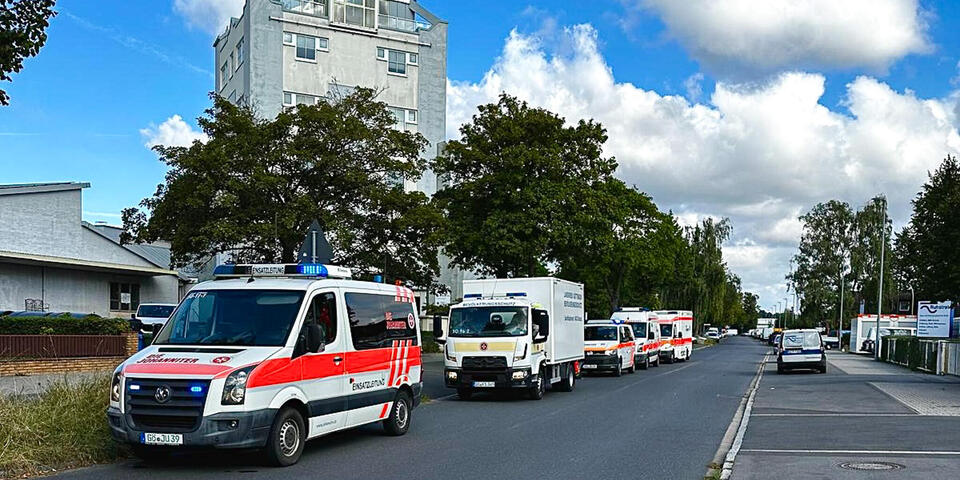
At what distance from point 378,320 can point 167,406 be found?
4.00m

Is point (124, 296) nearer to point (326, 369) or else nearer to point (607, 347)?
point (607, 347)

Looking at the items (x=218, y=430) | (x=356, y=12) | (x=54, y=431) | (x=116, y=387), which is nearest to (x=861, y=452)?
(x=218, y=430)

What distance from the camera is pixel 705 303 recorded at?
89.0m

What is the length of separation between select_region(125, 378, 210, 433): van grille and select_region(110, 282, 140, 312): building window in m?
34.7

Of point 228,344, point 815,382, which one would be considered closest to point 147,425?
point 228,344

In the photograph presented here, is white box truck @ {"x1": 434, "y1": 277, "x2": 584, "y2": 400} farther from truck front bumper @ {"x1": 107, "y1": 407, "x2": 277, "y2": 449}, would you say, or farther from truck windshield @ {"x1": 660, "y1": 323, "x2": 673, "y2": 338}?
truck windshield @ {"x1": 660, "y1": 323, "x2": 673, "y2": 338}

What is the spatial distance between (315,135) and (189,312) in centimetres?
1689

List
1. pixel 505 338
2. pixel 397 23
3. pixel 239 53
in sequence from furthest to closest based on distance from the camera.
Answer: pixel 397 23 < pixel 239 53 < pixel 505 338

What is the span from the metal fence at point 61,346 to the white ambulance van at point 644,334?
21.5 m

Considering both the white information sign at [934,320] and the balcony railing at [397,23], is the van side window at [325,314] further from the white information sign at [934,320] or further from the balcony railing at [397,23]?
the balcony railing at [397,23]

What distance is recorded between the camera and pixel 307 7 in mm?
57094

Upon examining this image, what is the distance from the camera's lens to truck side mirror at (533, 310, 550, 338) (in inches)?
889

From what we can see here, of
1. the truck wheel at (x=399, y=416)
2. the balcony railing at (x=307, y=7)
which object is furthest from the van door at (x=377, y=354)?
the balcony railing at (x=307, y=7)

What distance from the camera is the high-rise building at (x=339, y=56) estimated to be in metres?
55.1
